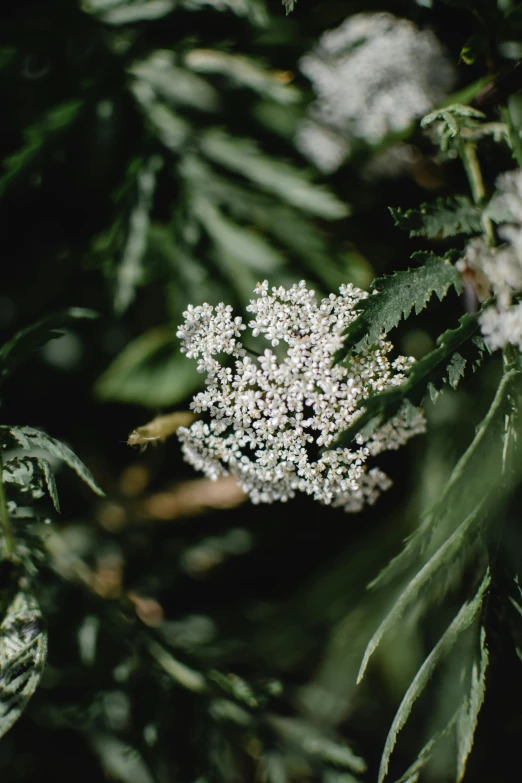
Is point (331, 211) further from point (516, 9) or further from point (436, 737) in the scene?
point (436, 737)

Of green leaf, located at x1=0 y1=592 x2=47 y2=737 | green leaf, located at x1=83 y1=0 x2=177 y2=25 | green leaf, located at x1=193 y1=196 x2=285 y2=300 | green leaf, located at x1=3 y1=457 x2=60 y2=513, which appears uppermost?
green leaf, located at x1=83 y1=0 x2=177 y2=25

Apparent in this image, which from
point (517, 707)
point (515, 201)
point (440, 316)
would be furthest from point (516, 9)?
point (517, 707)

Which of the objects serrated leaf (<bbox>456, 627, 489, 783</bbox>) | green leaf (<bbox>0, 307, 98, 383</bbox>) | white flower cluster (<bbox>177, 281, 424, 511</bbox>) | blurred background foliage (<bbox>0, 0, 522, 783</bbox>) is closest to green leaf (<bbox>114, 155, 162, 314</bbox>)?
blurred background foliage (<bbox>0, 0, 522, 783</bbox>)

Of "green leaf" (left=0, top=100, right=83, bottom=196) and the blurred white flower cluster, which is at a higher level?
the blurred white flower cluster

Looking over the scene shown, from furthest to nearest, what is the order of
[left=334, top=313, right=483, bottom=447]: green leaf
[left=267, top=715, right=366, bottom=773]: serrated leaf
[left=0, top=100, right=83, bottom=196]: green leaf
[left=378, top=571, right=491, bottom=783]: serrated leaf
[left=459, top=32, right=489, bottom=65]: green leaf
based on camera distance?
[left=267, top=715, right=366, bottom=773]: serrated leaf → [left=0, top=100, right=83, bottom=196]: green leaf → [left=459, top=32, right=489, bottom=65]: green leaf → [left=378, top=571, right=491, bottom=783]: serrated leaf → [left=334, top=313, right=483, bottom=447]: green leaf

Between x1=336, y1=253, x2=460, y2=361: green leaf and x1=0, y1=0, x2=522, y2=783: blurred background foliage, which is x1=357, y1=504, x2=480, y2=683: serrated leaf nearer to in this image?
x1=336, y1=253, x2=460, y2=361: green leaf

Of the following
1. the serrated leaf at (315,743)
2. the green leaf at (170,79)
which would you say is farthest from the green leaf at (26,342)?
the serrated leaf at (315,743)

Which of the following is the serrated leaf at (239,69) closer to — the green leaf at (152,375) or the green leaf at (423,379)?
the green leaf at (152,375)
